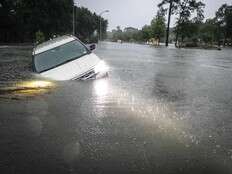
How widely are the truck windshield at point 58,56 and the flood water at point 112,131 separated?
131cm

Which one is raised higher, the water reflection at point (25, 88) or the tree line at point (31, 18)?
the tree line at point (31, 18)

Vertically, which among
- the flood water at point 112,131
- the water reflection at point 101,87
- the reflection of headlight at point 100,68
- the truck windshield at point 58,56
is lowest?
the water reflection at point 101,87

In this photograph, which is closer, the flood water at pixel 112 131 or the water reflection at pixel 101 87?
the flood water at pixel 112 131

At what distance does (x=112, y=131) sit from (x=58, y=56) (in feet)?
18.8

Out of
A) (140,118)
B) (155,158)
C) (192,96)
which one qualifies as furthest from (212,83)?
(155,158)

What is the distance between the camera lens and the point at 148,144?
4383 mm

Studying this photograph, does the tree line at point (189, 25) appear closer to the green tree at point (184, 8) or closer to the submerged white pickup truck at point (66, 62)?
the green tree at point (184, 8)

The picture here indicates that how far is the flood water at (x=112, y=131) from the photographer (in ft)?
12.2

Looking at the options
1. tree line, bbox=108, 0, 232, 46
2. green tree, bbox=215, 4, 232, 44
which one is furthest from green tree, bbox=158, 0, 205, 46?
green tree, bbox=215, 4, 232, 44

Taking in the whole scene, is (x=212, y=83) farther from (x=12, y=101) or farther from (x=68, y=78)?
(x=12, y=101)

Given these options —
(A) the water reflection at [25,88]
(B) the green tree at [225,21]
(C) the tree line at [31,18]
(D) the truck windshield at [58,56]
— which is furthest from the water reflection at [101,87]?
(B) the green tree at [225,21]

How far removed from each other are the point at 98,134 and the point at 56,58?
5748mm

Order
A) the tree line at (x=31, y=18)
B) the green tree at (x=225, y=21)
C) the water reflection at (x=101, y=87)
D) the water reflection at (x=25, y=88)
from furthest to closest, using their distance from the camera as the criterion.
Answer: the green tree at (x=225, y=21)
the tree line at (x=31, y=18)
the water reflection at (x=101, y=87)
the water reflection at (x=25, y=88)

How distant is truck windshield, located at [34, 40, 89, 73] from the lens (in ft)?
32.3
